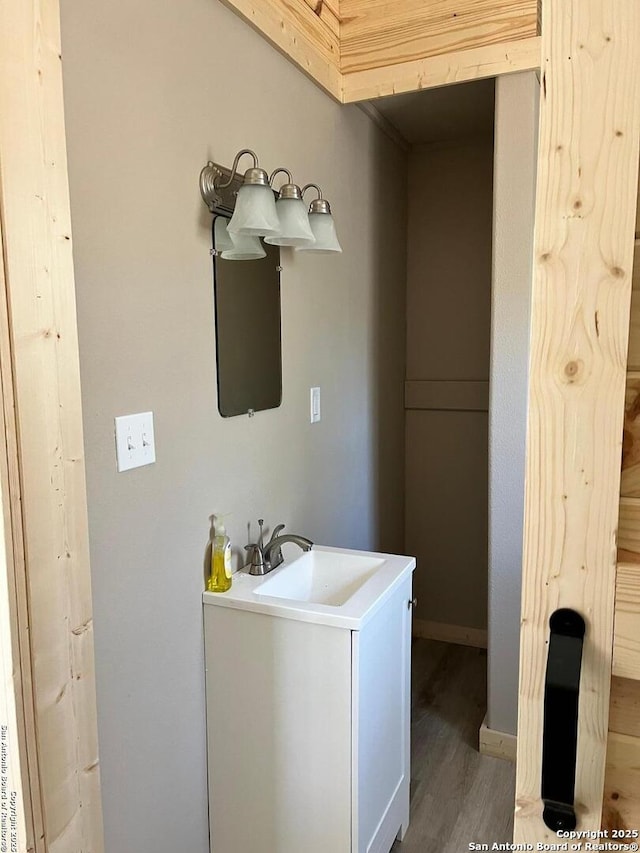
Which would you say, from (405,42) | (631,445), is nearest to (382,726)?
(631,445)

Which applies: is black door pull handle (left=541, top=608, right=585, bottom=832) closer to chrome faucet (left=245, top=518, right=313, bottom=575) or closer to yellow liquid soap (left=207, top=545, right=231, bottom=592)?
yellow liquid soap (left=207, top=545, right=231, bottom=592)

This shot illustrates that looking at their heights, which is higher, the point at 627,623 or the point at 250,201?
the point at 250,201

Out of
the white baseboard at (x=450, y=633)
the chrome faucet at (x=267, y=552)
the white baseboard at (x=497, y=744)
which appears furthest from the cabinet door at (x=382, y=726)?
the white baseboard at (x=450, y=633)

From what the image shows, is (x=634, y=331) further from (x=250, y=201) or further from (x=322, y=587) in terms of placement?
(x=322, y=587)

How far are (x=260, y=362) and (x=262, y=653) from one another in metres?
0.82

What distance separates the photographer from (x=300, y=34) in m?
1.98

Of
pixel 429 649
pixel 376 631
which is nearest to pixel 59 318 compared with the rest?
pixel 376 631

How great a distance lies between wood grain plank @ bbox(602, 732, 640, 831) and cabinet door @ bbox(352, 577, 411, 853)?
858mm

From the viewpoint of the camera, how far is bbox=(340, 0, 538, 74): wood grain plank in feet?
6.81

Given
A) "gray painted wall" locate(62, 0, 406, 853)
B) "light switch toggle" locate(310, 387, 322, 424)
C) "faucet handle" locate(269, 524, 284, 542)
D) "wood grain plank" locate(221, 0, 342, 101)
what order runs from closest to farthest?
"gray painted wall" locate(62, 0, 406, 853)
"wood grain plank" locate(221, 0, 342, 101)
"faucet handle" locate(269, 524, 284, 542)
"light switch toggle" locate(310, 387, 322, 424)

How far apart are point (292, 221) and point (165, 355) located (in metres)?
0.52

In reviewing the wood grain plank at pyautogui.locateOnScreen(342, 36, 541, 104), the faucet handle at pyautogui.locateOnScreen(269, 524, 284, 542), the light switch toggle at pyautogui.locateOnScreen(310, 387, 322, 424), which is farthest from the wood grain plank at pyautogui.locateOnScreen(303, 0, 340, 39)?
the faucet handle at pyautogui.locateOnScreen(269, 524, 284, 542)

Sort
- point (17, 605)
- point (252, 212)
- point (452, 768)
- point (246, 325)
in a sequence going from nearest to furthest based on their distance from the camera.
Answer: point (17, 605) < point (252, 212) < point (246, 325) < point (452, 768)

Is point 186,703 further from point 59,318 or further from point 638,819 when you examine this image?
point 638,819
